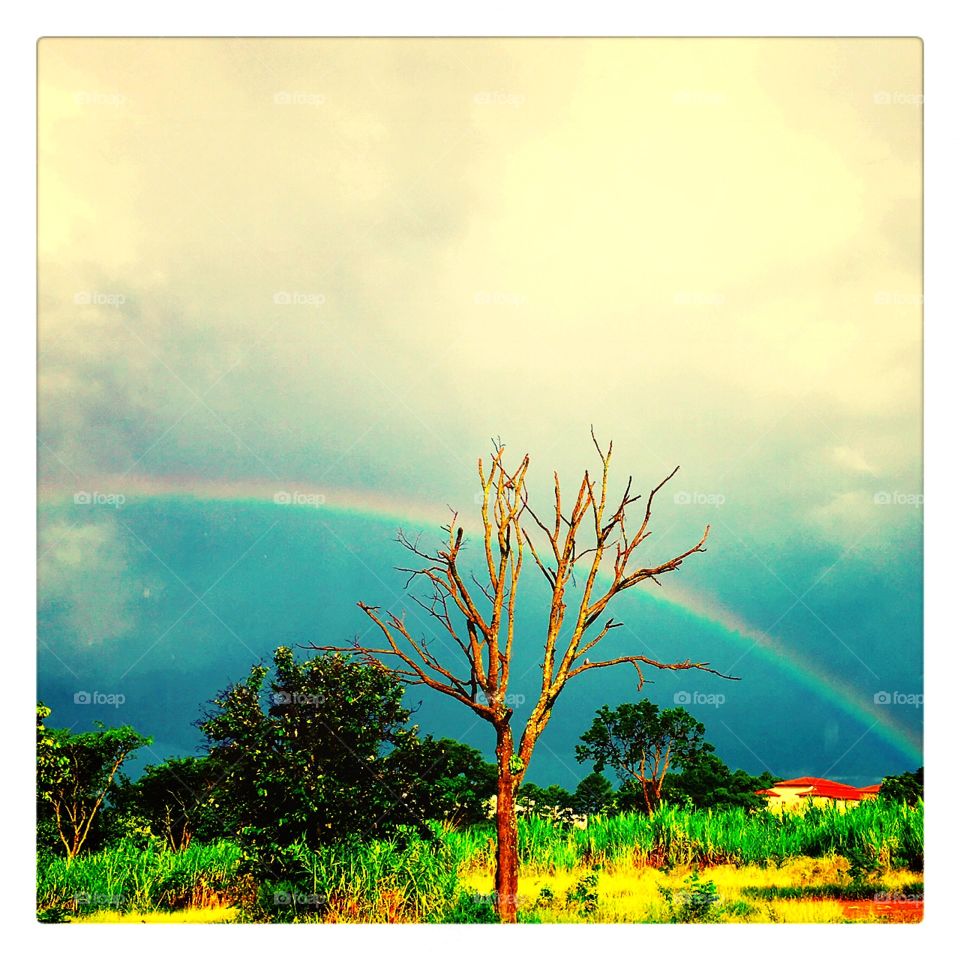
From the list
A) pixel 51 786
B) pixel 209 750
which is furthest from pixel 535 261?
pixel 51 786

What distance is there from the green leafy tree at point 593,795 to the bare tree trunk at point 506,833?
34.2 inches

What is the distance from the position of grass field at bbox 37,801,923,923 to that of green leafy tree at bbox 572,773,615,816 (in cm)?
12

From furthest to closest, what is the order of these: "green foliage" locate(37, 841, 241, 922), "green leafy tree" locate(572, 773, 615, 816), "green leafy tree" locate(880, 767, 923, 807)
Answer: "green leafy tree" locate(572, 773, 615, 816)
"green leafy tree" locate(880, 767, 923, 807)
"green foliage" locate(37, 841, 241, 922)

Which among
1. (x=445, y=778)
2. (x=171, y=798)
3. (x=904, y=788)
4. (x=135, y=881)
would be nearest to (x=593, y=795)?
(x=445, y=778)

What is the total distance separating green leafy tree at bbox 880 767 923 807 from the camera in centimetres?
738

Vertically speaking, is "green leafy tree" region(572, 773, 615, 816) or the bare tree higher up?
the bare tree

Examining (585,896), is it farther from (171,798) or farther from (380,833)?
(171,798)

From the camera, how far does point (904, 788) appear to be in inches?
291

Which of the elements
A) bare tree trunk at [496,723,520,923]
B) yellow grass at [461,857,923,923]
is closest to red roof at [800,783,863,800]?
yellow grass at [461,857,923,923]

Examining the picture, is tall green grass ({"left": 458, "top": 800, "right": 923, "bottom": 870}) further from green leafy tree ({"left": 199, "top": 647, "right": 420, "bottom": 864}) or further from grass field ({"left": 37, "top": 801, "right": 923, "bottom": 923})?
green leafy tree ({"left": 199, "top": 647, "right": 420, "bottom": 864})

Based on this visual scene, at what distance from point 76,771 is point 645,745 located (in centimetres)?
417

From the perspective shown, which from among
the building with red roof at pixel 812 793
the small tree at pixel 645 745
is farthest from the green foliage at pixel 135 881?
the building with red roof at pixel 812 793

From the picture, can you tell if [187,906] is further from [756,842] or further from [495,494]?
[756,842]

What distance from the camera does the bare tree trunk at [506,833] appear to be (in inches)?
258
